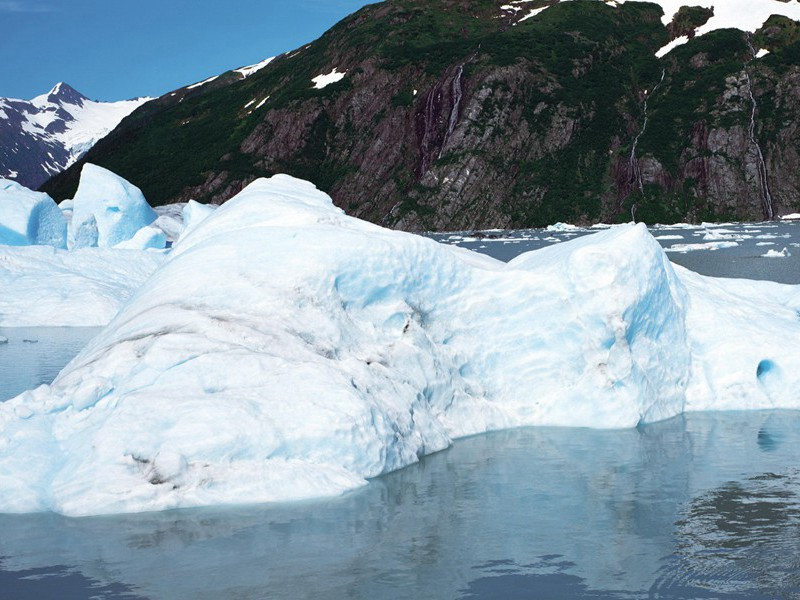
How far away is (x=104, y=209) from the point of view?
135 ft

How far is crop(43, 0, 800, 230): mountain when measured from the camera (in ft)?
355

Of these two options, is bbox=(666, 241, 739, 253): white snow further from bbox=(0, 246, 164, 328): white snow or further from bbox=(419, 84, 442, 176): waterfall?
bbox=(419, 84, 442, 176): waterfall

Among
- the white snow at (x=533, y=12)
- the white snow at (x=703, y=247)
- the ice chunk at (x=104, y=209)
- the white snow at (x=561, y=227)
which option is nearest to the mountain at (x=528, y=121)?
the white snow at (x=533, y=12)

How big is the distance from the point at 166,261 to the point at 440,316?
5.21 meters

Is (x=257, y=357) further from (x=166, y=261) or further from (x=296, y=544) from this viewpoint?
(x=166, y=261)

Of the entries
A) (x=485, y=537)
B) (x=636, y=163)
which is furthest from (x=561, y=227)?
(x=485, y=537)

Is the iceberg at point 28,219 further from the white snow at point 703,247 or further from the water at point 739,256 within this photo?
the white snow at point 703,247

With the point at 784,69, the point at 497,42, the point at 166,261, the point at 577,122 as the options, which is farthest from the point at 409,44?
the point at 166,261

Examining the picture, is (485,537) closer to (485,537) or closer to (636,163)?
(485,537)

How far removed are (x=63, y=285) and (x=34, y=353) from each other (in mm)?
8589

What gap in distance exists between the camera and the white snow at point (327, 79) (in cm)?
13794

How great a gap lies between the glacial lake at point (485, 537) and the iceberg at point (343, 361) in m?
0.54

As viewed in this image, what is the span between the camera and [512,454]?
1225 centimetres

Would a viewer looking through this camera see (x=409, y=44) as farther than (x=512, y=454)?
Yes
